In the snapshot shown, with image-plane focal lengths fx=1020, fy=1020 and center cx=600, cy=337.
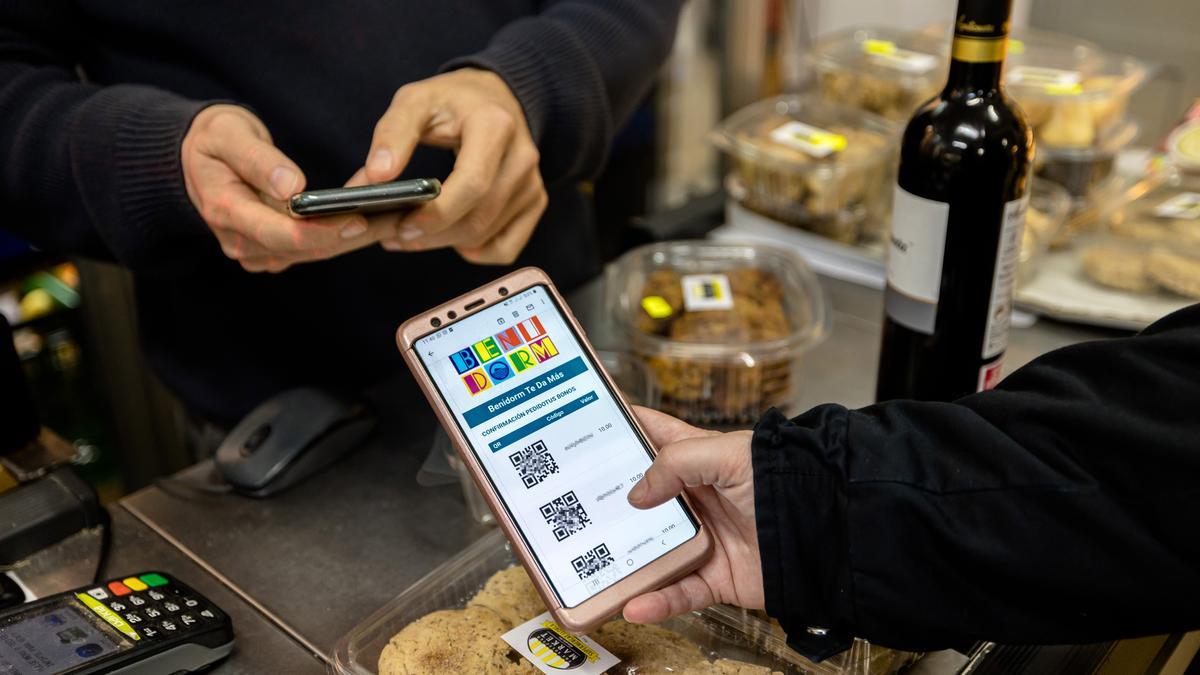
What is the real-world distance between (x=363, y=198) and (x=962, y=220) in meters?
0.52

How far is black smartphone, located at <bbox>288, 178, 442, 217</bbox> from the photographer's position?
833 mm

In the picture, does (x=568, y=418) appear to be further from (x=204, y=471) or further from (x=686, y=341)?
(x=204, y=471)

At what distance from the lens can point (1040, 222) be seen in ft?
4.61

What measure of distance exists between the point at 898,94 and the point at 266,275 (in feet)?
3.26

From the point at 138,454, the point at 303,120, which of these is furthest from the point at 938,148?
the point at 138,454

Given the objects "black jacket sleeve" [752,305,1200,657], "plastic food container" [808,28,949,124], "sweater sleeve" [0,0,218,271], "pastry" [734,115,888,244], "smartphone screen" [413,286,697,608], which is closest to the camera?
"black jacket sleeve" [752,305,1200,657]

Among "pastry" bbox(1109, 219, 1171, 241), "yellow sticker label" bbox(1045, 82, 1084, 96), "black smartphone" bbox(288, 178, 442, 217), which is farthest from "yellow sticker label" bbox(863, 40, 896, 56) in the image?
"black smartphone" bbox(288, 178, 442, 217)

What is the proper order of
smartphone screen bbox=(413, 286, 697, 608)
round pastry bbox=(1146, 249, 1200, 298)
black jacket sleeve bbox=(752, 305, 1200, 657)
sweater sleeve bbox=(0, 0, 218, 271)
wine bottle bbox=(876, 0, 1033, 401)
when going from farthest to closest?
round pastry bbox=(1146, 249, 1200, 298), sweater sleeve bbox=(0, 0, 218, 271), wine bottle bbox=(876, 0, 1033, 401), smartphone screen bbox=(413, 286, 697, 608), black jacket sleeve bbox=(752, 305, 1200, 657)

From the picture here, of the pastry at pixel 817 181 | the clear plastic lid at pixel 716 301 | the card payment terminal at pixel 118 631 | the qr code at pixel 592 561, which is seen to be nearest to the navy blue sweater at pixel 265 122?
the clear plastic lid at pixel 716 301

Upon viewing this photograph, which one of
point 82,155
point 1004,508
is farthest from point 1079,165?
point 82,155

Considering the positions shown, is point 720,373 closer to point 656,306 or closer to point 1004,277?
point 656,306

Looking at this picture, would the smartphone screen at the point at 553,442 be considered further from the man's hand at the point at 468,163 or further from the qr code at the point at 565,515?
the man's hand at the point at 468,163

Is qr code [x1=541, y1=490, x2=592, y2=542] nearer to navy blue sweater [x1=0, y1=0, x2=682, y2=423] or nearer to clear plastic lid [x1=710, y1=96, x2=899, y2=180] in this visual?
navy blue sweater [x1=0, y1=0, x2=682, y2=423]

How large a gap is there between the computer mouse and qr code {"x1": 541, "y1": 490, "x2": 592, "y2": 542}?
0.40 m
